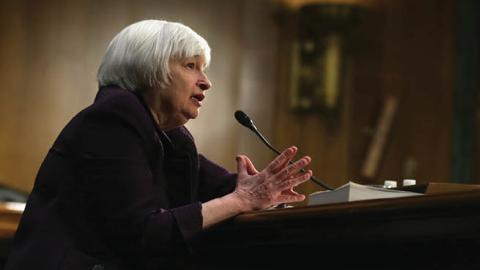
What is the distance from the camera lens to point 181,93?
8.02 ft

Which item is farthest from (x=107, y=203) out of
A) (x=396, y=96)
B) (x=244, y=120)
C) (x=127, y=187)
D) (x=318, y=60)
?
(x=396, y=96)

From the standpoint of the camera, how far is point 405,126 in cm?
717

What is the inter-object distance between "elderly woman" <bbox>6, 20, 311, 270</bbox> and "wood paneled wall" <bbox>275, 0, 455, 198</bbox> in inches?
159

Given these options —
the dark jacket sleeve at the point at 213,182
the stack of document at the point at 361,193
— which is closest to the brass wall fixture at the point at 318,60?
the dark jacket sleeve at the point at 213,182

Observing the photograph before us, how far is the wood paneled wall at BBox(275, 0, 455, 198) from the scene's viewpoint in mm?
6711

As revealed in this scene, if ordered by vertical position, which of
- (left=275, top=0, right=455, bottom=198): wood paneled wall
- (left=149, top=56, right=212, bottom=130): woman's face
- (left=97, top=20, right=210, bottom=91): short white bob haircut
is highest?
(left=97, top=20, right=210, bottom=91): short white bob haircut

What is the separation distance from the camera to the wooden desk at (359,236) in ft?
5.81

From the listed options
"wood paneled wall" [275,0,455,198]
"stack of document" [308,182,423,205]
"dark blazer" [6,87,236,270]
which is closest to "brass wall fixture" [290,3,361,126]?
"wood paneled wall" [275,0,455,198]

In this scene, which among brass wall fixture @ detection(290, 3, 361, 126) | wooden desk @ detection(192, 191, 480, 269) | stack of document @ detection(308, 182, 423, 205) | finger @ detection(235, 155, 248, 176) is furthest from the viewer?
brass wall fixture @ detection(290, 3, 361, 126)

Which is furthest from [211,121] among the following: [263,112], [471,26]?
[471,26]

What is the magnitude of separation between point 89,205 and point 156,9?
12.8ft

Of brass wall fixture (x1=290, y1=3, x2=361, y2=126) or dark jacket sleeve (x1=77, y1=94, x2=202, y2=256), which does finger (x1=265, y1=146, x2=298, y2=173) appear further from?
brass wall fixture (x1=290, y1=3, x2=361, y2=126)

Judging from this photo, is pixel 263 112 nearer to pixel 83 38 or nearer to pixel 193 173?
pixel 83 38

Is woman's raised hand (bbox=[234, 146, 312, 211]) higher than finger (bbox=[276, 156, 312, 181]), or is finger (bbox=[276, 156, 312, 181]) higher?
finger (bbox=[276, 156, 312, 181])
